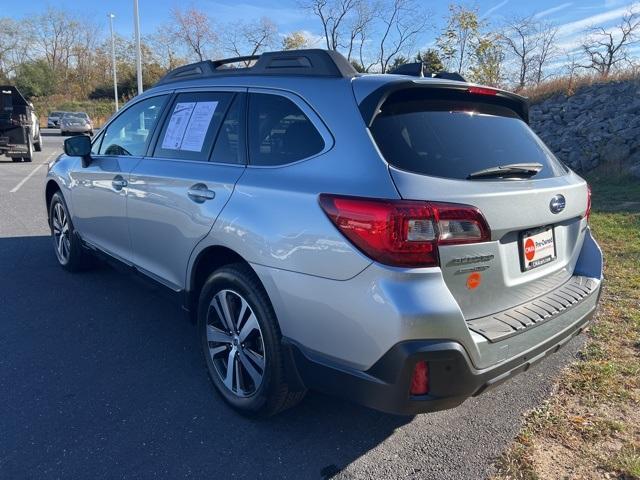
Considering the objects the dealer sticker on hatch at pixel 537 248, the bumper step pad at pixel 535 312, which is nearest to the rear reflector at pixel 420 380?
the bumper step pad at pixel 535 312

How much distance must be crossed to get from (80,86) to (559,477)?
7427cm

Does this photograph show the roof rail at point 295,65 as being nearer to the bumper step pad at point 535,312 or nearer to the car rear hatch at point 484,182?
the car rear hatch at point 484,182

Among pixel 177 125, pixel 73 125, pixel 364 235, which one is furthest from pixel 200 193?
pixel 73 125

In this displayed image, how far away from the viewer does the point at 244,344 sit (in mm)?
2791

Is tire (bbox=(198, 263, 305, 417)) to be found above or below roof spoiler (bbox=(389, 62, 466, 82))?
below

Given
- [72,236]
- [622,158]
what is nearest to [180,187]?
[72,236]

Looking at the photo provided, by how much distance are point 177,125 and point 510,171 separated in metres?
2.18

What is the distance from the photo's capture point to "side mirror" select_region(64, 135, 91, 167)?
452 centimetres

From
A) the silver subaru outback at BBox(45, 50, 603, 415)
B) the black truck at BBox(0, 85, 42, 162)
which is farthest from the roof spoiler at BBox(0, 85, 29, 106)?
the silver subaru outback at BBox(45, 50, 603, 415)

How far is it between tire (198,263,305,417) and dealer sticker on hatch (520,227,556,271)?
1233 mm

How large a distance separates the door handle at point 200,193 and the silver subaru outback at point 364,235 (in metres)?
0.01

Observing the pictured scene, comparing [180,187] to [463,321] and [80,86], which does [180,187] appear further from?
[80,86]

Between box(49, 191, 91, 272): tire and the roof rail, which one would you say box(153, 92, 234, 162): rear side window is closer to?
the roof rail

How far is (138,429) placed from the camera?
274 cm
